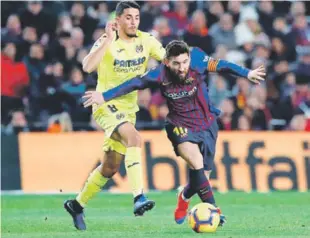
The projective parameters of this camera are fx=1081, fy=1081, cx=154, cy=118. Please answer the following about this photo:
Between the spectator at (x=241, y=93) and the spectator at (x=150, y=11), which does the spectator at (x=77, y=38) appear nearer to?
the spectator at (x=150, y=11)

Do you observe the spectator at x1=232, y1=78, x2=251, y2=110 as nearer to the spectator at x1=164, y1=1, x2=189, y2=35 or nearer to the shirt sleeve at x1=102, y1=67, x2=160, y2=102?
the spectator at x1=164, y1=1, x2=189, y2=35

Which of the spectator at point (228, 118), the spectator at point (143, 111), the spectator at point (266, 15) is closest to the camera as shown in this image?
the spectator at point (228, 118)

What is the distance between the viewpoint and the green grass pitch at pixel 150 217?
11.0m

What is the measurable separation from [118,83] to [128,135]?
0.74m

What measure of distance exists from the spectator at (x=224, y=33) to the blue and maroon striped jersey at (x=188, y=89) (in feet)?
31.8

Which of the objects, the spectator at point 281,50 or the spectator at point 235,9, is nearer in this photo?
the spectator at point 281,50

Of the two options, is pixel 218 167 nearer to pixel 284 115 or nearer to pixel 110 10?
pixel 284 115

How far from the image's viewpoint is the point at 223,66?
37.9 feet

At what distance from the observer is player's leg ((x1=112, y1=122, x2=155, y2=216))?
1151 cm

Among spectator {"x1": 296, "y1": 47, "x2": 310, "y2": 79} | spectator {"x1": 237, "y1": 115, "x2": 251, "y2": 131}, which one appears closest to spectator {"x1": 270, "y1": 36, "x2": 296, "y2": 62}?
spectator {"x1": 296, "y1": 47, "x2": 310, "y2": 79}

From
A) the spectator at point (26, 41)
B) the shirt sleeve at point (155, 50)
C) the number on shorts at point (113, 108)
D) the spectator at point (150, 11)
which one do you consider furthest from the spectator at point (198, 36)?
the number on shorts at point (113, 108)

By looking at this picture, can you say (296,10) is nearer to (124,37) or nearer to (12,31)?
(12,31)

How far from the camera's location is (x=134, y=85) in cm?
1159

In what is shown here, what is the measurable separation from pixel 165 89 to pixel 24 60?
9.01 m
